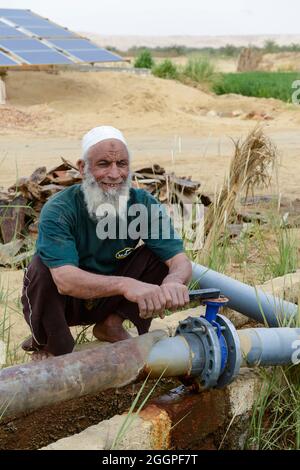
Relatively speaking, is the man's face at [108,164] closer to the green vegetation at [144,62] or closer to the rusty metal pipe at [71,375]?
the rusty metal pipe at [71,375]

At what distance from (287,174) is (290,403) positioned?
682 cm

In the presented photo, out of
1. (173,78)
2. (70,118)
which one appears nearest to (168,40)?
(173,78)

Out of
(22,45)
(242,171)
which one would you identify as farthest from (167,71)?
(242,171)

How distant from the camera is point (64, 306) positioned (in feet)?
10.4

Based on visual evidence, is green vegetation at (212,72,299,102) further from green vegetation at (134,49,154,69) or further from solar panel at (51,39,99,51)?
solar panel at (51,39,99,51)

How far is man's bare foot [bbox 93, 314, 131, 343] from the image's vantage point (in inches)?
128

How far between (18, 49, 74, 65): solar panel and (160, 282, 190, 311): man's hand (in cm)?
1177

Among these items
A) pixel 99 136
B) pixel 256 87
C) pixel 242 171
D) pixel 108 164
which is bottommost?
pixel 242 171

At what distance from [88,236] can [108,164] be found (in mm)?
316

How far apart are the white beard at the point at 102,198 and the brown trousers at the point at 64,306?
0.24m

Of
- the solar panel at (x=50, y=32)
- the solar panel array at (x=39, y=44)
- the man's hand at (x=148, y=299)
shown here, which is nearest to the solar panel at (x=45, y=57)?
the solar panel array at (x=39, y=44)

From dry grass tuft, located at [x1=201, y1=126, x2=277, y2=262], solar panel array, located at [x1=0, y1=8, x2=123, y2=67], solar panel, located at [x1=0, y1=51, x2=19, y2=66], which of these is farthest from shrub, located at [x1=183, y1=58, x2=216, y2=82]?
dry grass tuft, located at [x1=201, y1=126, x2=277, y2=262]

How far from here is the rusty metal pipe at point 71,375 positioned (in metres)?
2.39

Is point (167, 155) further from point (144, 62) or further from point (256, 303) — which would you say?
point (144, 62)
